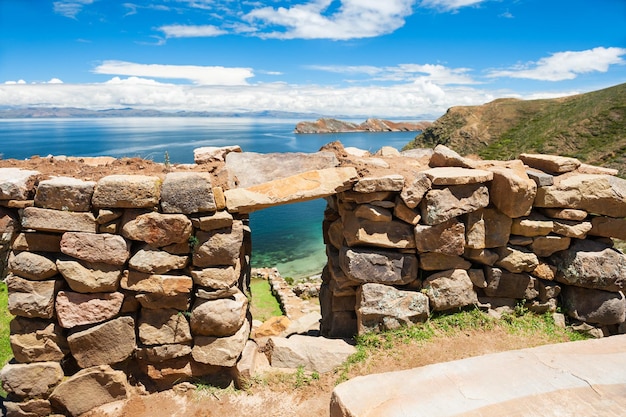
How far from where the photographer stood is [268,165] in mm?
6246

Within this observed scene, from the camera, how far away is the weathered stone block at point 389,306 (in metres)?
6.14

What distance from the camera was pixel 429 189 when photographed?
19.2ft

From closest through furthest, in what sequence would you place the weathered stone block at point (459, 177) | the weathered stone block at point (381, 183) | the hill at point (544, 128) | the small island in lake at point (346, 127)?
1. the weathered stone block at point (459, 177)
2. the weathered stone block at point (381, 183)
3. the hill at point (544, 128)
4. the small island in lake at point (346, 127)

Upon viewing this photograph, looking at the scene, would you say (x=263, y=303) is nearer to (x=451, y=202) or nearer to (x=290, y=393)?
(x=290, y=393)

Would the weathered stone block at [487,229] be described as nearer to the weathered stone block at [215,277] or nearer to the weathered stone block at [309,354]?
the weathered stone block at [309,354]

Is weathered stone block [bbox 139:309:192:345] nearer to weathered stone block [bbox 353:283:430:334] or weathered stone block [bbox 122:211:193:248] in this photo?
weathered stone block [bbox 122:211:193:248]

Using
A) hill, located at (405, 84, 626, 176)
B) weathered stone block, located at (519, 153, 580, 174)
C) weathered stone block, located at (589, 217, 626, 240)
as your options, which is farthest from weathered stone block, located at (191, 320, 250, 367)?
hill, located at (405, 84, 626, 176)

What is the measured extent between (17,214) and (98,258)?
1303mm

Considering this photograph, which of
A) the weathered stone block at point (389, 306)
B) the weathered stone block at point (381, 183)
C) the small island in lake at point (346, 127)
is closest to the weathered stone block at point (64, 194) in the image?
the weathered stone block at point (381, 183)

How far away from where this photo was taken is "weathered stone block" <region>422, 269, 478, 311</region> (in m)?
6.18

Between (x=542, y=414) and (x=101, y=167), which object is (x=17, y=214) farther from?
(x=542, y=414)

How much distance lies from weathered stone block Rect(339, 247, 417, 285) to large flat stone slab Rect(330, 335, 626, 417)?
130 inches

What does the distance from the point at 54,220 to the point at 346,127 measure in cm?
18325

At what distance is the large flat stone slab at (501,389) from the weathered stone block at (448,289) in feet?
11.0
